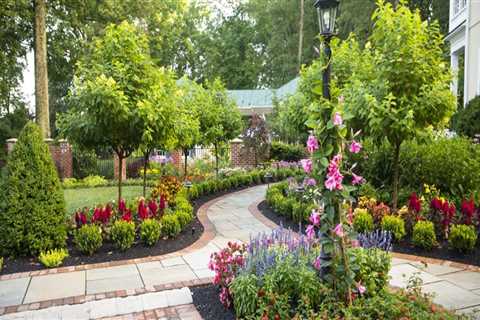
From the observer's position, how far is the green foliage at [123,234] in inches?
200

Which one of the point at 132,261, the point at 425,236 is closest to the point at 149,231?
the point at 132,261

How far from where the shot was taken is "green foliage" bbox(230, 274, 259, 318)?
301cm

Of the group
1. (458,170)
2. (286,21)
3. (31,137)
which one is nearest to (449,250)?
(458,170)

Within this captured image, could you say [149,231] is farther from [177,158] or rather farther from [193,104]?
[177,158]

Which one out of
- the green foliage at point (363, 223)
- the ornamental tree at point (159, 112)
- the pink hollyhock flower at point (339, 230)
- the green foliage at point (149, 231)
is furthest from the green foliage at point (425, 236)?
the ornamental tree at point (159, 112)

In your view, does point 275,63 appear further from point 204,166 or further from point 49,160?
point 49,160

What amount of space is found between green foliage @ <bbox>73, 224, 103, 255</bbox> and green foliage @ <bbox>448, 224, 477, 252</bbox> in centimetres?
447

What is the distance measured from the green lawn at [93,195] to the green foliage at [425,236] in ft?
22.9

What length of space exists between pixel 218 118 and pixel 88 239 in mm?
6076

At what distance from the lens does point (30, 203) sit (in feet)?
15.6

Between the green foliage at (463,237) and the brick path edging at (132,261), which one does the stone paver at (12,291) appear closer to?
the brick path edging at (132,261)

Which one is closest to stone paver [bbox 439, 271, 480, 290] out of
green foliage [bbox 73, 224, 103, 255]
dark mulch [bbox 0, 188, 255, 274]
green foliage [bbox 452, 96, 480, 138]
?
dark mulch [bbox 0, 188, 255, 274]

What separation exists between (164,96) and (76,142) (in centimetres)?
161

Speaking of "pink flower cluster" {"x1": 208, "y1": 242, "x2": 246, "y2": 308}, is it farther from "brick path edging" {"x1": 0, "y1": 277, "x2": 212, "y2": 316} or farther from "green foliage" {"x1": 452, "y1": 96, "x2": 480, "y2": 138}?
"green foliage" {"x1": 452, "y1": 96, "x2": 480, "y2": 138}
